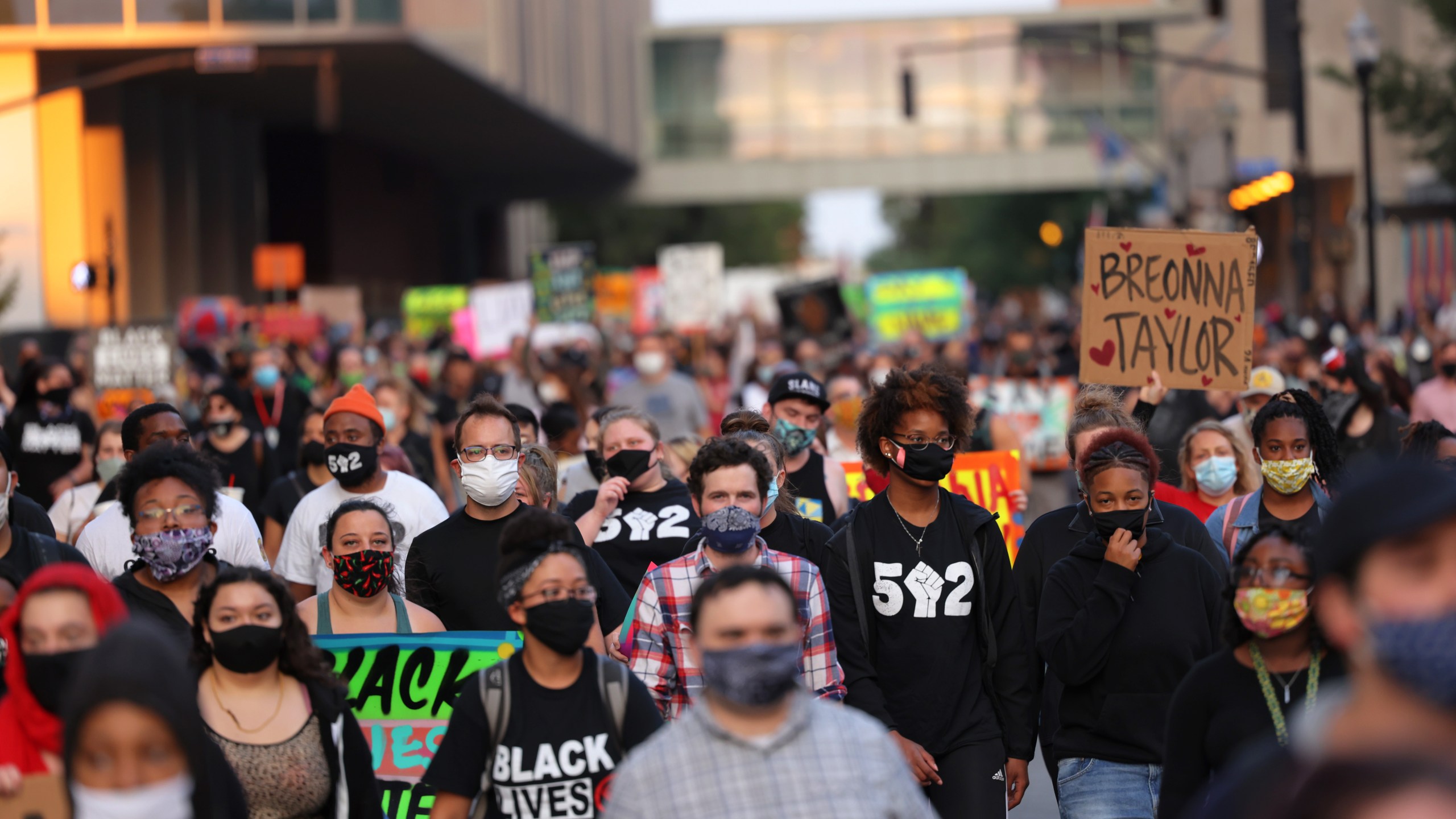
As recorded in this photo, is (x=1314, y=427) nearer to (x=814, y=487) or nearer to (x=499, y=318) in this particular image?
(x=814, y=487)

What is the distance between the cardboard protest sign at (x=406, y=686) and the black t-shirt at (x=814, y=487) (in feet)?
9.26

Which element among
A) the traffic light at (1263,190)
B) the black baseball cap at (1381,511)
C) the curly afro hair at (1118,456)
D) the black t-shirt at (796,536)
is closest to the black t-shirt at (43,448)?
the black t-shirt at (796,536)

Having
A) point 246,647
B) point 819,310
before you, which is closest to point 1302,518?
point 246,647

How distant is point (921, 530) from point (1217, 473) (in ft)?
9.34

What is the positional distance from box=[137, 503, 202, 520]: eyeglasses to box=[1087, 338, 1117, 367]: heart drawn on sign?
15.3 ft

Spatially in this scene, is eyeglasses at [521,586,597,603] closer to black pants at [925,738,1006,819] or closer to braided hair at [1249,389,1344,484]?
black pants at [925,738,1006,819]

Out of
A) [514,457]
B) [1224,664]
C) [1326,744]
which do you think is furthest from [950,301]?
[1326,744]

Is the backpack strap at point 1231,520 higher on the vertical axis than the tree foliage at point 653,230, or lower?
lower

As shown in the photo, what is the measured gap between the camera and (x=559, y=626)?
4.50m

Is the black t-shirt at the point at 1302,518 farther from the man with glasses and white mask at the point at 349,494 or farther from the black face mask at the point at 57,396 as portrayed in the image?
the black face mask at the point at 57,396

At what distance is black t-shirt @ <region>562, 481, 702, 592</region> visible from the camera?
23.7 ft

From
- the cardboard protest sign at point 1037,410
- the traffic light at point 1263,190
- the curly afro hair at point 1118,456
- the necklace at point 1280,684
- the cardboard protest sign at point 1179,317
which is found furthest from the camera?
the traffic light at point 1263,190

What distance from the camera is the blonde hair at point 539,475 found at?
723 centimetres

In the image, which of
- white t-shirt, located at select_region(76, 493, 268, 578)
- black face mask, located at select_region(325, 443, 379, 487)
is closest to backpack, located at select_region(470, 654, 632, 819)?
white t-shirt, located at select_region(76, 493, 268, 578)
